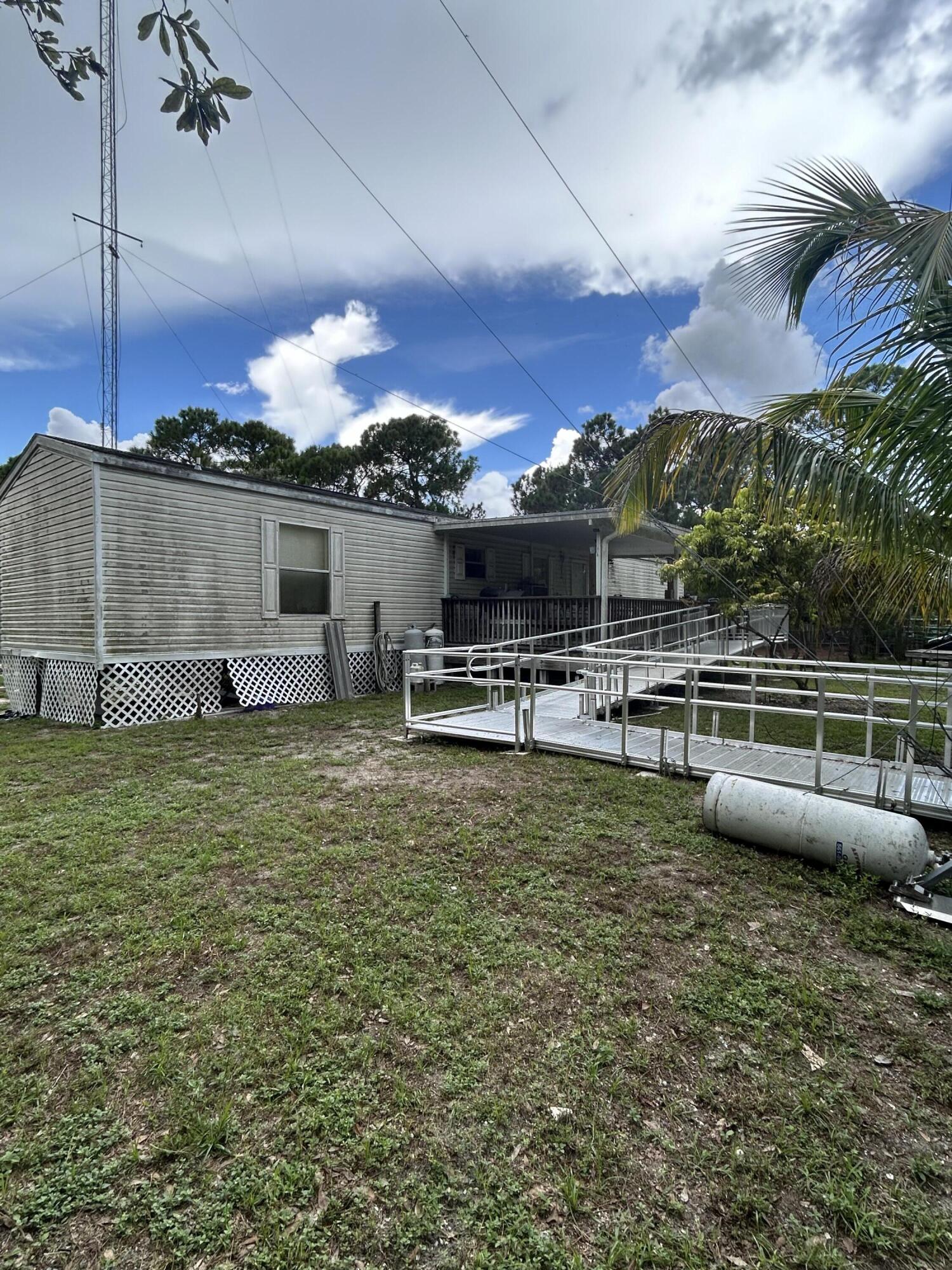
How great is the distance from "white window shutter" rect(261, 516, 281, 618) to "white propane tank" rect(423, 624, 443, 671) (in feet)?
10.0

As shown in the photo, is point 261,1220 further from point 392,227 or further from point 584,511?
point 584,511

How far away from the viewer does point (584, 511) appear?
35.0ft

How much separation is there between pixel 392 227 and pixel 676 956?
873 centimetres

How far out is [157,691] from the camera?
867 cm

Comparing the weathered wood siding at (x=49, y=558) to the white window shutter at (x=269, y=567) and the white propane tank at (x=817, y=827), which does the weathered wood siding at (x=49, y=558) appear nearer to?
the white window shutter at (x=269, y=567)

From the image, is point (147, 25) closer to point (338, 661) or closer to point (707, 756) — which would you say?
point (707, 756)

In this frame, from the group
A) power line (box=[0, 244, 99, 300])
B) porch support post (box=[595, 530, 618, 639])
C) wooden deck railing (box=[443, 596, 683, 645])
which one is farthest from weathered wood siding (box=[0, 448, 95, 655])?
porch support post (box=[595, 530, 618, 639])

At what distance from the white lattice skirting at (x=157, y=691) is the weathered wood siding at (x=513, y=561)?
5772mm

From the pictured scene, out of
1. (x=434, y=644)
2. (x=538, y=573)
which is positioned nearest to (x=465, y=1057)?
(x=434, y=644)

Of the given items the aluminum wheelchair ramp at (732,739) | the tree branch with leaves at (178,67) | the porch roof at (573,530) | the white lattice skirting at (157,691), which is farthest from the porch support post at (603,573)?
the tree branch with leaves at (178,67)

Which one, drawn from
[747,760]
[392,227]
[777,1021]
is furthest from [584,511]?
[777,1021]

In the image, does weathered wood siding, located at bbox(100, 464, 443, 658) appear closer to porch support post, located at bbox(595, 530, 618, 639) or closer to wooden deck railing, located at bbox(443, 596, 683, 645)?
wooden deck railing, located at bbox(443, 596, 683, 645)

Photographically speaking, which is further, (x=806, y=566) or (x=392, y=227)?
(x=806, y=566)

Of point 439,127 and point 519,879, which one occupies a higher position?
point 439,127
